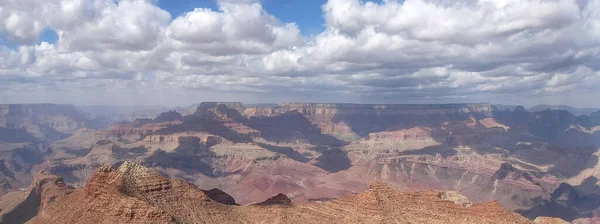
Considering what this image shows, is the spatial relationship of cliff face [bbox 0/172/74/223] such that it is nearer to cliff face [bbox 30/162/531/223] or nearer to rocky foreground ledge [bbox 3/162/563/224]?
rocky foreground ledge [bbox 3/162/563/224]

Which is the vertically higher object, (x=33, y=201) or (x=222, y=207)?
(x=222, y=207)

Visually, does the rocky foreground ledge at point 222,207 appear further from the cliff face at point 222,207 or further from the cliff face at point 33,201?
the cliff face at point 33,201

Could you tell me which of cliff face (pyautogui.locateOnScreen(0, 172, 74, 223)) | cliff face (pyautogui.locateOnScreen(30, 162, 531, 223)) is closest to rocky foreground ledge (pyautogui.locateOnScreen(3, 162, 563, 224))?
cliff face (pyautogui.locateOnScreen(30, 162, 531, 223))

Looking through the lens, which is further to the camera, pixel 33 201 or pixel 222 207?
pixel 33 201

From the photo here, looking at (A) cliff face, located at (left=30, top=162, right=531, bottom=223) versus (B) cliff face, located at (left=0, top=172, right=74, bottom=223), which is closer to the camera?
(A) cliff face, located at (left=30, top=162, right=531, bottom=223)

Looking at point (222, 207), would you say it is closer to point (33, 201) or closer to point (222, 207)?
point (222, 207)

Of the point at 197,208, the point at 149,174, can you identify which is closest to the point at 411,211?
the point at 197,208

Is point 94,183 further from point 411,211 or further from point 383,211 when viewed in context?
point 411,211

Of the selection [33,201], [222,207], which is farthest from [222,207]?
[33,201]

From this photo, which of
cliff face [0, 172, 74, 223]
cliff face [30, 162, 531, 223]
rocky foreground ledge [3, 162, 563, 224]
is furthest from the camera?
cliff face [0, 172, 74, 223]
